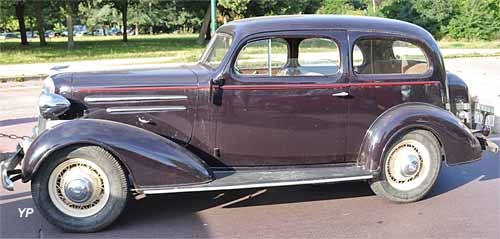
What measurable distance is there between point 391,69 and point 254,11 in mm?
31959

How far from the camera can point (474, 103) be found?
5.93 metres

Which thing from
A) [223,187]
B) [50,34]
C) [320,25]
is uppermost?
[320,25]

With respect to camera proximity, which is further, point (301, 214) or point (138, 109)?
point (301, 214)

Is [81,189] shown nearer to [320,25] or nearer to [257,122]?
[257,122]

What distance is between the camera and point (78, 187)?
168 inches

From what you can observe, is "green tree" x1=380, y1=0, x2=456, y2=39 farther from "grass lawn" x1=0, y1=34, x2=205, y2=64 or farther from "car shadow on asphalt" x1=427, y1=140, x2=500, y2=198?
"car shadow on asphalt" x1=427, y1=140, x2=500, y2=198

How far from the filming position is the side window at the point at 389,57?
201 inches

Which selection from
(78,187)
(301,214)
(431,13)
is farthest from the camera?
(431,13)

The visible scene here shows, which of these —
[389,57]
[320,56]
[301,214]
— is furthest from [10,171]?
[389,57]

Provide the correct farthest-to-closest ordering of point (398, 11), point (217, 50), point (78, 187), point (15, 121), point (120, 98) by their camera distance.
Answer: point (398, 11)
point (15, 121)
point (217, 50)
point (120, 98)
point (78, 187)

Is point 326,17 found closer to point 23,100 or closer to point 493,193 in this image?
point 493,193

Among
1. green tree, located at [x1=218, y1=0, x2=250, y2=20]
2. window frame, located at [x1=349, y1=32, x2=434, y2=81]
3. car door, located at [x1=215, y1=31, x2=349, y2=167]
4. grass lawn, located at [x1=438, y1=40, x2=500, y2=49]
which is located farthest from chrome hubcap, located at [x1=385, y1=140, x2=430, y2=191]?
grass lawn, located at [x1=438, y1=40, x2=500, y2=49]

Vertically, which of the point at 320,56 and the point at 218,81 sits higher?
the point at 320,56

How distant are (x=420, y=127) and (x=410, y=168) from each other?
1.38 ft
